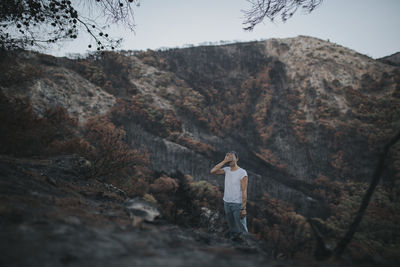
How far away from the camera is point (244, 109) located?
1886 cm

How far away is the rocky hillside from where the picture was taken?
35.9ft

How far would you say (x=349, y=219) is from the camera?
9.59 m

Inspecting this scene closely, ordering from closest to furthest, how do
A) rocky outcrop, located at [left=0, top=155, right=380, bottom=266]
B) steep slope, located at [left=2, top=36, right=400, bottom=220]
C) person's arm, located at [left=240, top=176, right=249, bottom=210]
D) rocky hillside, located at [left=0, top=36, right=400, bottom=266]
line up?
rocky outcrop, located at [left=0, top=155, right=380, bottom=266], person's arm, located at [left=240, top=176, right=249, bottom=210], rocky hillside, located at [left=0, top=36, right=400, bottom=266], steep slope, located at [left=2, top=36, right=400, bottom=220]

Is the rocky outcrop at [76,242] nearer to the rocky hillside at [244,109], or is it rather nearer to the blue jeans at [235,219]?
the blue jeans at [235,219]

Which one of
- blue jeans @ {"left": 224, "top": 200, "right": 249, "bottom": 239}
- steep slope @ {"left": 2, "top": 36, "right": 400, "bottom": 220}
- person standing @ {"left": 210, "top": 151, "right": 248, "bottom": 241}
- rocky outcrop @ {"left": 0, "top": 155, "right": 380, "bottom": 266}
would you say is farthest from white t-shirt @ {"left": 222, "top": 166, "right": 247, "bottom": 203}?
steep slope @ {"left": 2, "top": 36, "right": 400, "bottom": 220}

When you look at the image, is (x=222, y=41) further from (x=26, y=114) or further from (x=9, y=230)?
(x=9, y=230)

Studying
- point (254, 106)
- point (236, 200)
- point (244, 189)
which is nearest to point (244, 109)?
point (254, 106)

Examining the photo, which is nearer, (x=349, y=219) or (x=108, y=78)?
(x=349, y=219)

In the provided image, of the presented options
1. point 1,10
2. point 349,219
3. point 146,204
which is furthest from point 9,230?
point 349,219

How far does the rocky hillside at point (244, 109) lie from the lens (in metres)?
11.0

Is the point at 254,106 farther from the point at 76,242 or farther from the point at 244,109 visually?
the point at 76,242

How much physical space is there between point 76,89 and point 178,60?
12470 millimetres

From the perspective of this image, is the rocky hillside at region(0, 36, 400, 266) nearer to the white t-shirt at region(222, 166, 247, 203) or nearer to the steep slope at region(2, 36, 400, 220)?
the steep slope at region(2, 36, 400, 220)

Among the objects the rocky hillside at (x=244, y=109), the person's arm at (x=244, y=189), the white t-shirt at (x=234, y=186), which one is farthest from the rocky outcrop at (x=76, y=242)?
the rocky hillside at (x=244, y=109)
